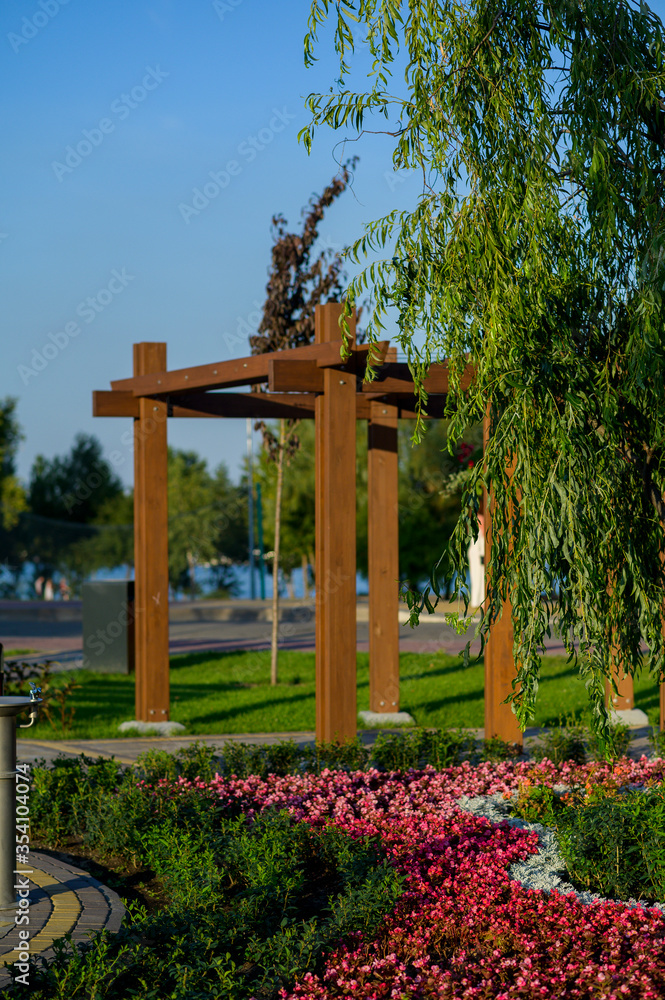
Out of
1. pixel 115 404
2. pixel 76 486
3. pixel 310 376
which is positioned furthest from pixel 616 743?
pixel 76 486

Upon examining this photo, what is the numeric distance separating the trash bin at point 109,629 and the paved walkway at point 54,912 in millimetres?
9088

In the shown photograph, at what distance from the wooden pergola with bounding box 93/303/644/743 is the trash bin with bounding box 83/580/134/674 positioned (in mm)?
5247

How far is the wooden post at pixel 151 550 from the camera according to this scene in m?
8.77

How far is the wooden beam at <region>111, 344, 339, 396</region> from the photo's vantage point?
23.3 ft

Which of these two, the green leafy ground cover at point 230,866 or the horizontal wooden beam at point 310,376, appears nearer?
the green leafy ground cover at point 230,866

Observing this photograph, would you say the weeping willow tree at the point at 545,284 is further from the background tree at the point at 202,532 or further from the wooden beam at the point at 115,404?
the background tree at the point at 202,532

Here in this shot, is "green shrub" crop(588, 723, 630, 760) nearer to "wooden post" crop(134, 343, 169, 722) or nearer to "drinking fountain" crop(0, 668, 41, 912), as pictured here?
"wooden post" crop(134, 343, 169, 722)

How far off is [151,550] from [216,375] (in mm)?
1952

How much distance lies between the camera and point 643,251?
4.43 m

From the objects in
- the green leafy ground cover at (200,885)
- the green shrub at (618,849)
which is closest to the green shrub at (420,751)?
the green leafy ground cover at (200,885)

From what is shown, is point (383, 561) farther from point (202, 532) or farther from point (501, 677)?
point (202, 532)

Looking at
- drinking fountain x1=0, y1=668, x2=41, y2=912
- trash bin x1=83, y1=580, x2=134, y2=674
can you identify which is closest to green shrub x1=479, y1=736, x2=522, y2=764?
drinking fountain x1=0, y1=668, x2=41, y2=912

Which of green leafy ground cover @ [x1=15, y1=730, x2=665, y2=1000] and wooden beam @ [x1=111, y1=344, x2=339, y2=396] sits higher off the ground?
wooden beam @ [x1=111, y1=344, x2=339, y2=396]

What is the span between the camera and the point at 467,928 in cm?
407
